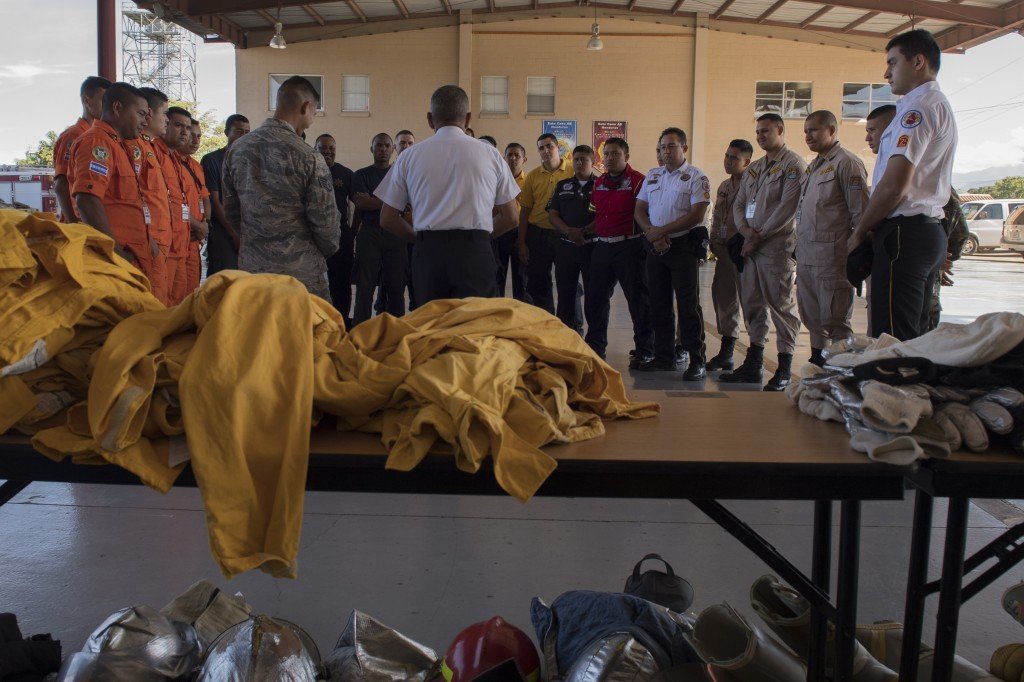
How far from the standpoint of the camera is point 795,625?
1913mm

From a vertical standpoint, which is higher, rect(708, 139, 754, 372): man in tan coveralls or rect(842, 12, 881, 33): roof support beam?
rect(842, 12, 881, 33): roof support beam

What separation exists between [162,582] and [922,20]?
2015cm

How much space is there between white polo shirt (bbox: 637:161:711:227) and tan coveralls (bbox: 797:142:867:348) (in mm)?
1060

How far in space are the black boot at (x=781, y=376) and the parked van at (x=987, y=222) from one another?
64.6ft

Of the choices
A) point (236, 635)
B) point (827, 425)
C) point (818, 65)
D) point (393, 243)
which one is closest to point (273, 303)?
point (236, 635)

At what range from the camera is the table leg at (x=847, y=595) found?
1565 mm

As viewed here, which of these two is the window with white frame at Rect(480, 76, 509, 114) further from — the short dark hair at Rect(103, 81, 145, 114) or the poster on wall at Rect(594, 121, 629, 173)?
the short dark hair at Rect(103, 81, 145, 114)

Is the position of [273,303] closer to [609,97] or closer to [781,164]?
[781,164]

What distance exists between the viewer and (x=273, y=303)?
1.51 m

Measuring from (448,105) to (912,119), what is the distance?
6.94ft

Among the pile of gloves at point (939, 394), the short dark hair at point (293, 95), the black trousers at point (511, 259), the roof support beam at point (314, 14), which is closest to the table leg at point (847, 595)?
the pile of gloves at point (939, 394)

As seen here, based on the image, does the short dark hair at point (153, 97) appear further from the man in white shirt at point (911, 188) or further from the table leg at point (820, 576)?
the table leg at point (820, 576)

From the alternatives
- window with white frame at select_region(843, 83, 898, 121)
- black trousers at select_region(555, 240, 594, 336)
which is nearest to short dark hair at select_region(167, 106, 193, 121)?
black trousers at select_region(555, 240, 594, 336)

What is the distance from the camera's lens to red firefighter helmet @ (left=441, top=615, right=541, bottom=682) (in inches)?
65.6
